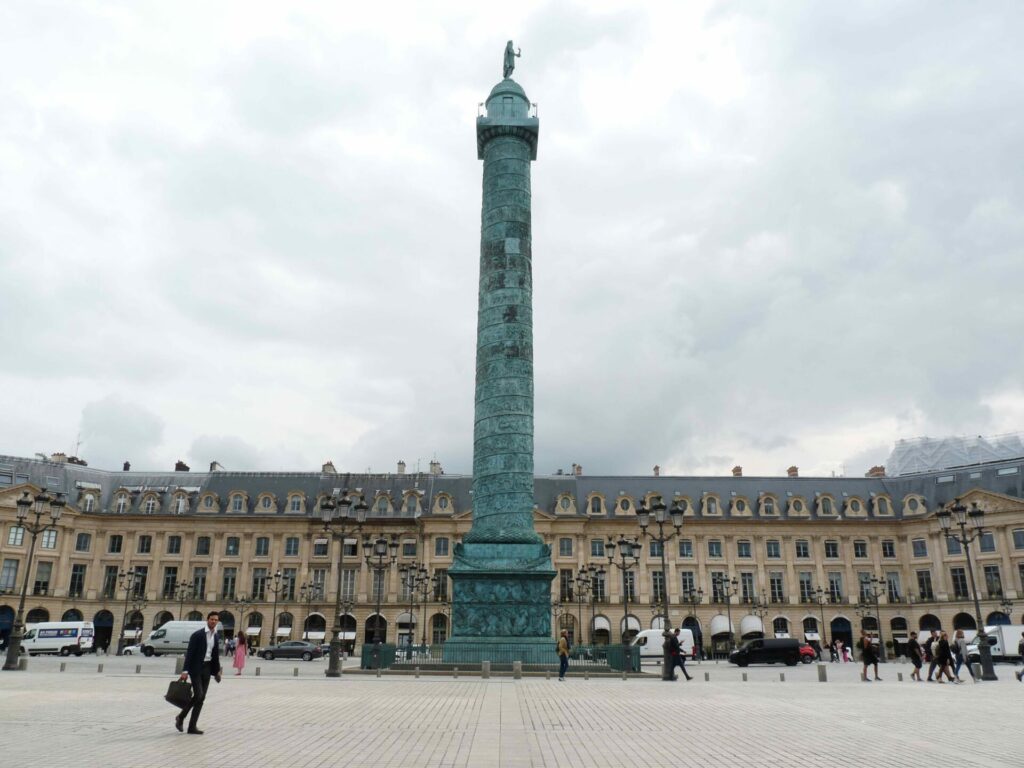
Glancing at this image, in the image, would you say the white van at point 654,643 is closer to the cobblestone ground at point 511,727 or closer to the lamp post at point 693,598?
the lamp post at point 693,598

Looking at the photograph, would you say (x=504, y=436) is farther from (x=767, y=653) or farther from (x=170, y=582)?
(x=170, y=582)

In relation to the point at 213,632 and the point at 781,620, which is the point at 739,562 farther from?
the point at 213,632

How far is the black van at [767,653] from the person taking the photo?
34.9 m

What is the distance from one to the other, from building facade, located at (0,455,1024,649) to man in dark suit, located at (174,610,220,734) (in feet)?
142

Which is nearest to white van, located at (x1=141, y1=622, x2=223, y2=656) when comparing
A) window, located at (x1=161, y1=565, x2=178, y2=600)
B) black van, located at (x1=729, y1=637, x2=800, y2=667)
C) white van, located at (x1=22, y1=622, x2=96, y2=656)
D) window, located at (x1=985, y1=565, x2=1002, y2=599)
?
white van, located at (x1=22, y1=622, x2=96, y2=656)

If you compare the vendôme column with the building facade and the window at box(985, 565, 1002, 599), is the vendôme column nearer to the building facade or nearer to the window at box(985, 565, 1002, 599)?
the building facade

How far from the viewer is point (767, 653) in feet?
116

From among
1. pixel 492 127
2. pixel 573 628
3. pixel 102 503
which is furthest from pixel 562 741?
pixel 102 503

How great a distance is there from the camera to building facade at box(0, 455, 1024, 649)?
174 feet

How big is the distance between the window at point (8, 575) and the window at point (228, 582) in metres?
12.3

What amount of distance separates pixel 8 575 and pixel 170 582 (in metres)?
9.44

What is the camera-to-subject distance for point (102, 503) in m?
57.8

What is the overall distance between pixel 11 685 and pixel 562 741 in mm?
12734

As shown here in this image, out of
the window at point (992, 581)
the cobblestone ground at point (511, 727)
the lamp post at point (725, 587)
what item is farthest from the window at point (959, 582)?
the cobblestone ground at point (511, 727)
